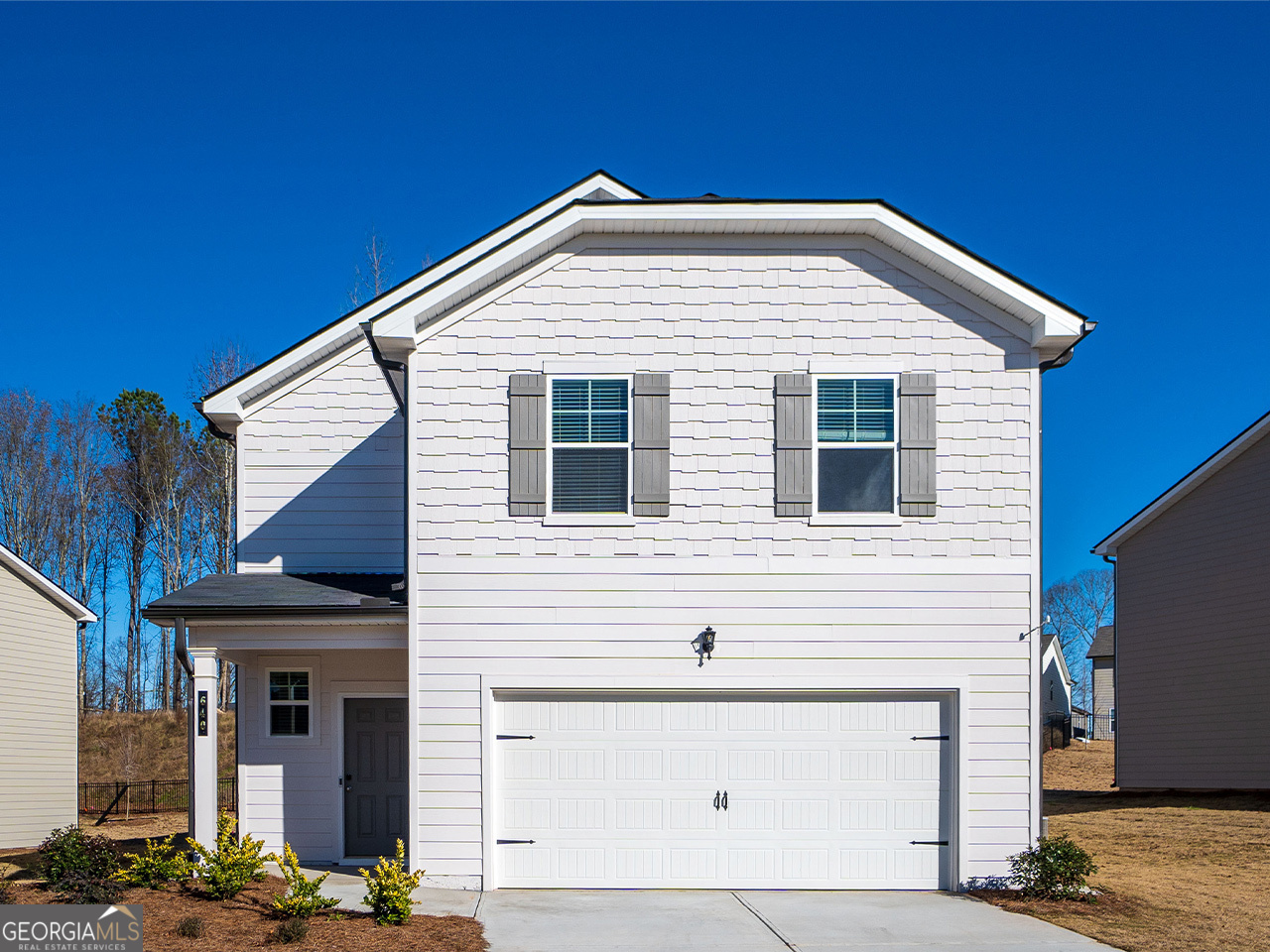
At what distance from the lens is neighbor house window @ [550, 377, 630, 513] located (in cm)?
1145

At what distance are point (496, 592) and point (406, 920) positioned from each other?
3.28 m

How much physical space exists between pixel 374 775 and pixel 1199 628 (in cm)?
1647

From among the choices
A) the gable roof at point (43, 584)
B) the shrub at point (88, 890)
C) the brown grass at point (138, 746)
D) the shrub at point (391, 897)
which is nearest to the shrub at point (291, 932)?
the shrub at point (391, 897)

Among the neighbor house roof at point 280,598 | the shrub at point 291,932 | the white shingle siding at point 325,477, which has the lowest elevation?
the shrub at point 291,932

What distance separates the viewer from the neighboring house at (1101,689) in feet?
156

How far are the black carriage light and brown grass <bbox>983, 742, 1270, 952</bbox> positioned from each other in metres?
3.58

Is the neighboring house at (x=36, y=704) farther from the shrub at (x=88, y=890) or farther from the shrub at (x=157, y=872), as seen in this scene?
the shrub at (x=88, y=890)

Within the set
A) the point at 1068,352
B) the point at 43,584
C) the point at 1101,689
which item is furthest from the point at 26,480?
the point at 1101,689

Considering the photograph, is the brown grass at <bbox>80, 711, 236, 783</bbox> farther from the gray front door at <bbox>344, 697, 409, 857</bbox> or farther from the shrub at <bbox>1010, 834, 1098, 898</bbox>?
the shrub at <bbox>1010, 834, 1098, 898</bbox>

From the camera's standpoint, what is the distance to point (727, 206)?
1137 cm

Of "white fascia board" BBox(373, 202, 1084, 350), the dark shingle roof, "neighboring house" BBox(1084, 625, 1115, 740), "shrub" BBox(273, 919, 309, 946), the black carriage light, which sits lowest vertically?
"neighboring house" BBox(1084, 625, 1115, 740)

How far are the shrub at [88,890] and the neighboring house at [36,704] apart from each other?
40.5ft

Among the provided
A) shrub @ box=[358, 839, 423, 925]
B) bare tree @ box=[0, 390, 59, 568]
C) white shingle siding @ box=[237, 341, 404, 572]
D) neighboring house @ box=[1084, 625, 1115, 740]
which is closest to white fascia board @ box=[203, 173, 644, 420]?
white shingle siding @ box=[237, 341, 404, 572]

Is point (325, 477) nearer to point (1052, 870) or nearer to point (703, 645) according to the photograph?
point (703, 645)
